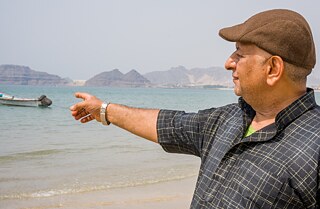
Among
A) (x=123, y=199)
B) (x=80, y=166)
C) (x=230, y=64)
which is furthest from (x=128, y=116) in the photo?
(x=80, y=166)

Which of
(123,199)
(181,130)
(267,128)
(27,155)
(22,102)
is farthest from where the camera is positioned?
(22,102)

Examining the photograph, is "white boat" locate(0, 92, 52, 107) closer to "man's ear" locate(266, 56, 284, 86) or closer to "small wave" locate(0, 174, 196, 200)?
"small wave" locate(0, 174, 196, 200)

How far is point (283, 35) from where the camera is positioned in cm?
166

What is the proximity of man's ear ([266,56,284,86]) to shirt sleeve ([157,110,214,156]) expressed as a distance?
435 millimetres

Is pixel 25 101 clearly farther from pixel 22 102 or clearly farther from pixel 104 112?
pixel 104 112

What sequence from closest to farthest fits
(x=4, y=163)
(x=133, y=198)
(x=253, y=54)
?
1. (x=253, y=54)
2. (x=133, y=198)
3. (x=4, y=163)

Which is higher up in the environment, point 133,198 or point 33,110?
point 133,198

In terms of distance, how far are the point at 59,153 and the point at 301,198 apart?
37.7ft

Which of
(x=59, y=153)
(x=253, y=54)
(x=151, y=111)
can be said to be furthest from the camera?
(x=59, y=153)

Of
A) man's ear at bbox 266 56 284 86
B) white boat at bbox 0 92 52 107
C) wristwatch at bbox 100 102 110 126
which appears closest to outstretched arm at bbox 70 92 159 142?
wristwatch at bbox 100 102 110 126

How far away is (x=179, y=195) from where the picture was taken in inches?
274

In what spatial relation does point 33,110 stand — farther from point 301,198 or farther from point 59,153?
point 301,198

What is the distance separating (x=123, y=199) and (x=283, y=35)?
5514 millimetres

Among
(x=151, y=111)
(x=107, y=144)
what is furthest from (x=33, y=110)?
(x=151, y=111)
